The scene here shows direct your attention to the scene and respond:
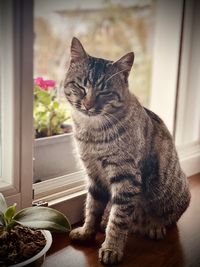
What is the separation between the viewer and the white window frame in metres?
0.97

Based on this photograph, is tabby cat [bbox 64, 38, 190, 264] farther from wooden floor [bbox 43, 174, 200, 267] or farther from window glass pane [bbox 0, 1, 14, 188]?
window glass pane [bbox 0, 1, 14, 188]

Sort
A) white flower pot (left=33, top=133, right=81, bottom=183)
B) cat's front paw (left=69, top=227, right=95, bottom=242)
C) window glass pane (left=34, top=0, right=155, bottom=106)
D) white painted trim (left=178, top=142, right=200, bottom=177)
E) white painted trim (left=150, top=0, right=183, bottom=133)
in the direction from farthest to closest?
white painted trim (left=178, top=142, right=200, bottom=177)
white painted trim (left=150, top=0, right=183, bottom=133)
window glass pane (left=34, top=0, right=155, bottom=106)
white flower pot (left=33, top=133, right=81, bottom=183)
cat's front paw (left=69, top=227, right=95, bottom=242)

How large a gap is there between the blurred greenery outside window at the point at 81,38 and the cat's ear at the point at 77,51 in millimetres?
322

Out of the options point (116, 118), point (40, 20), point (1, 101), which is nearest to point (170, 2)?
point (40, 20)

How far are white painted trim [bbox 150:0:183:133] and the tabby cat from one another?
1.77 ft

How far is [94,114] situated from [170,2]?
0.77 m

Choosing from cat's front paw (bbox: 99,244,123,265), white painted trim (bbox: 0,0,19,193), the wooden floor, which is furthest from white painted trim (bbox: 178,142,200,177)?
white painted trim (bbox: 0,0,19,193)

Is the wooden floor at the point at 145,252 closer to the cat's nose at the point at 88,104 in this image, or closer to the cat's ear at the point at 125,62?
the cat's nose at the point at 88,104

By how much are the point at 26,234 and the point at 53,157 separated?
47 centimetres

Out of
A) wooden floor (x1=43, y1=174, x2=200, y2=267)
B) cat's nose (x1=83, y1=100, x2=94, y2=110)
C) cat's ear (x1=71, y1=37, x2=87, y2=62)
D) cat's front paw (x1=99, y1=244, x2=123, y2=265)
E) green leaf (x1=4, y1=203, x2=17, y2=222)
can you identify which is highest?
cat's ear (x1=71, y1=37, x2=87, y2=62)

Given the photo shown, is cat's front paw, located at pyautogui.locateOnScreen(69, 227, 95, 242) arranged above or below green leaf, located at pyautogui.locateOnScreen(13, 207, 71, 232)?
below

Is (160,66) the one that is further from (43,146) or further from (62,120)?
(43,146)

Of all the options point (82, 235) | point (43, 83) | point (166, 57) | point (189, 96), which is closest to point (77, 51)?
point (43, 83)

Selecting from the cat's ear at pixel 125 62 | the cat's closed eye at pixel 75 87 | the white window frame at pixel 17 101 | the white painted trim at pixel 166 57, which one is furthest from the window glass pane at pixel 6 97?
the white painted trim at pixel 166 57
